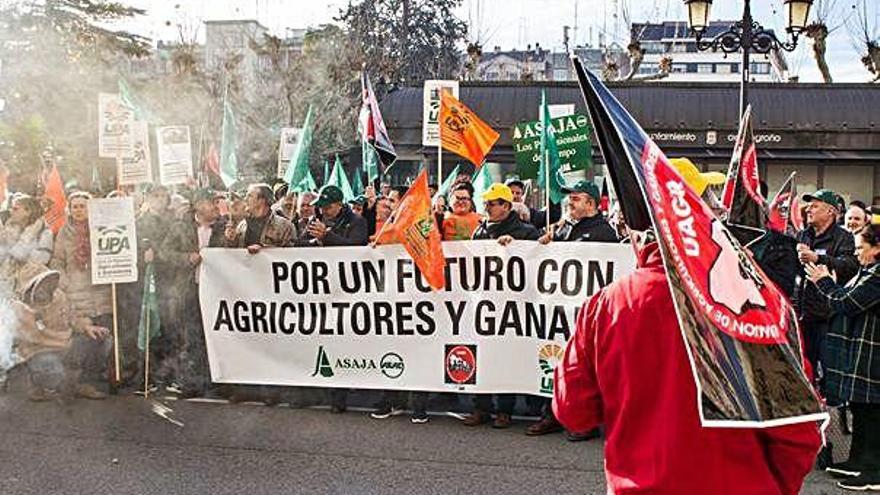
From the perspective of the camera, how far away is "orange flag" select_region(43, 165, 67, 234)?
331 inches

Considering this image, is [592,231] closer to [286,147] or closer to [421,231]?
[421,231]

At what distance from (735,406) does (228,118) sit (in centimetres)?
925

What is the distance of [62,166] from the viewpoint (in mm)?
14047

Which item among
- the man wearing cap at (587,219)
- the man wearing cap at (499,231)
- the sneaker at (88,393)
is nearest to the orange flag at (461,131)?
the man wearing cap at (499,231)

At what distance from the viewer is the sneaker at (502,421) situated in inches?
266

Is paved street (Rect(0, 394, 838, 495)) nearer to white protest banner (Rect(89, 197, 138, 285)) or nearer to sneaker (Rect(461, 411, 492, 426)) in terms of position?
sneaker (Rect(461, 411, 492, 426))

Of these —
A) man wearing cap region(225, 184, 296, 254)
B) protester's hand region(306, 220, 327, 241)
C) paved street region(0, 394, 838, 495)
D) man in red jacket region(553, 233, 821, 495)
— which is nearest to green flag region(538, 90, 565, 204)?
protester's hand region(306, 220, 327, 241)

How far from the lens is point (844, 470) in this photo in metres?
5.59

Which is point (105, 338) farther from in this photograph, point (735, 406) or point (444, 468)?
point (735, 406)

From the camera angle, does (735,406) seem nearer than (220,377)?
Yes

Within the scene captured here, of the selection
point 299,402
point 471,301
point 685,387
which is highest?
point 685,387

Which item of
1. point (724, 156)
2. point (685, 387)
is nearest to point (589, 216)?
point (685, 387)

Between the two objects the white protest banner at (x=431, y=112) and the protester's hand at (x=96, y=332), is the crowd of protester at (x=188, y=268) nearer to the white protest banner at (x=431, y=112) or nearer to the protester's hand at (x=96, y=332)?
the protester's hand at (x=96, y=332)

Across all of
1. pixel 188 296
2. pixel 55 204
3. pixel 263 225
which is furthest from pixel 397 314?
pixel 55 204
